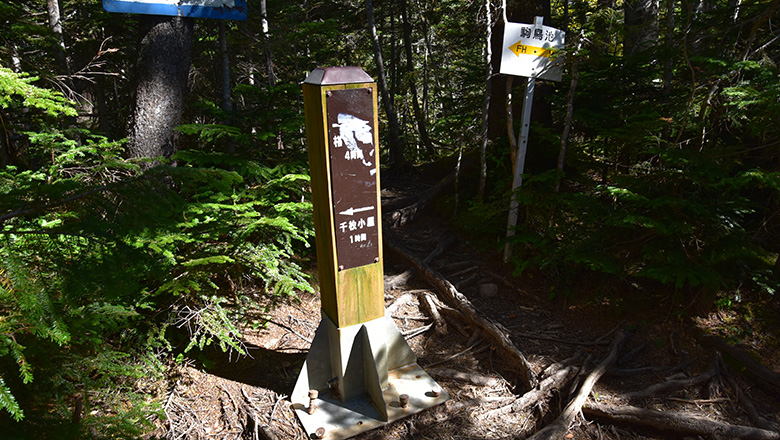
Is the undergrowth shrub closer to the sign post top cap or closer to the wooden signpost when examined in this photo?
the wooden signpost

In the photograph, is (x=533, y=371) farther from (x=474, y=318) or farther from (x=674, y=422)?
(x=674, y=422)

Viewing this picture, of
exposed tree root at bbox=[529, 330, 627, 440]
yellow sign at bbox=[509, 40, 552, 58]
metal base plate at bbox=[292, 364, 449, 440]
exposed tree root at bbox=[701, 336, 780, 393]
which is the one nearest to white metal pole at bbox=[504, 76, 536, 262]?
yellow sign at bbox=[509, 40, 552, 58]

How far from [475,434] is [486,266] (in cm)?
314

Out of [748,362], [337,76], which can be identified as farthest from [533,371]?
[337,76]

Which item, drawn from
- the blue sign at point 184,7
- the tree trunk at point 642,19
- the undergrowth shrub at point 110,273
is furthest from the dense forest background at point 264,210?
the blue sign at point 184,7

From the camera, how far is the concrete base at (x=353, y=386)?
3.93 meters

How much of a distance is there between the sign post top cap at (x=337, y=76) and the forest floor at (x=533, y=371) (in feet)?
9.48

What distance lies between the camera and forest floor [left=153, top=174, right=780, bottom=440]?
377cm

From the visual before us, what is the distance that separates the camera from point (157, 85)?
5.79 meters

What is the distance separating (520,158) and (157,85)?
4.88 meters

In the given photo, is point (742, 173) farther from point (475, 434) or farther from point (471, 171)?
point (471, 171)

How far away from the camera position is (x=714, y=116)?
491cm

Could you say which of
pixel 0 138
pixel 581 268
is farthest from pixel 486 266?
pixel 0 138

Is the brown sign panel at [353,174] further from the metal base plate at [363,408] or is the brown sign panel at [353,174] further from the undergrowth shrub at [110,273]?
the metal base plate at [363,408]
